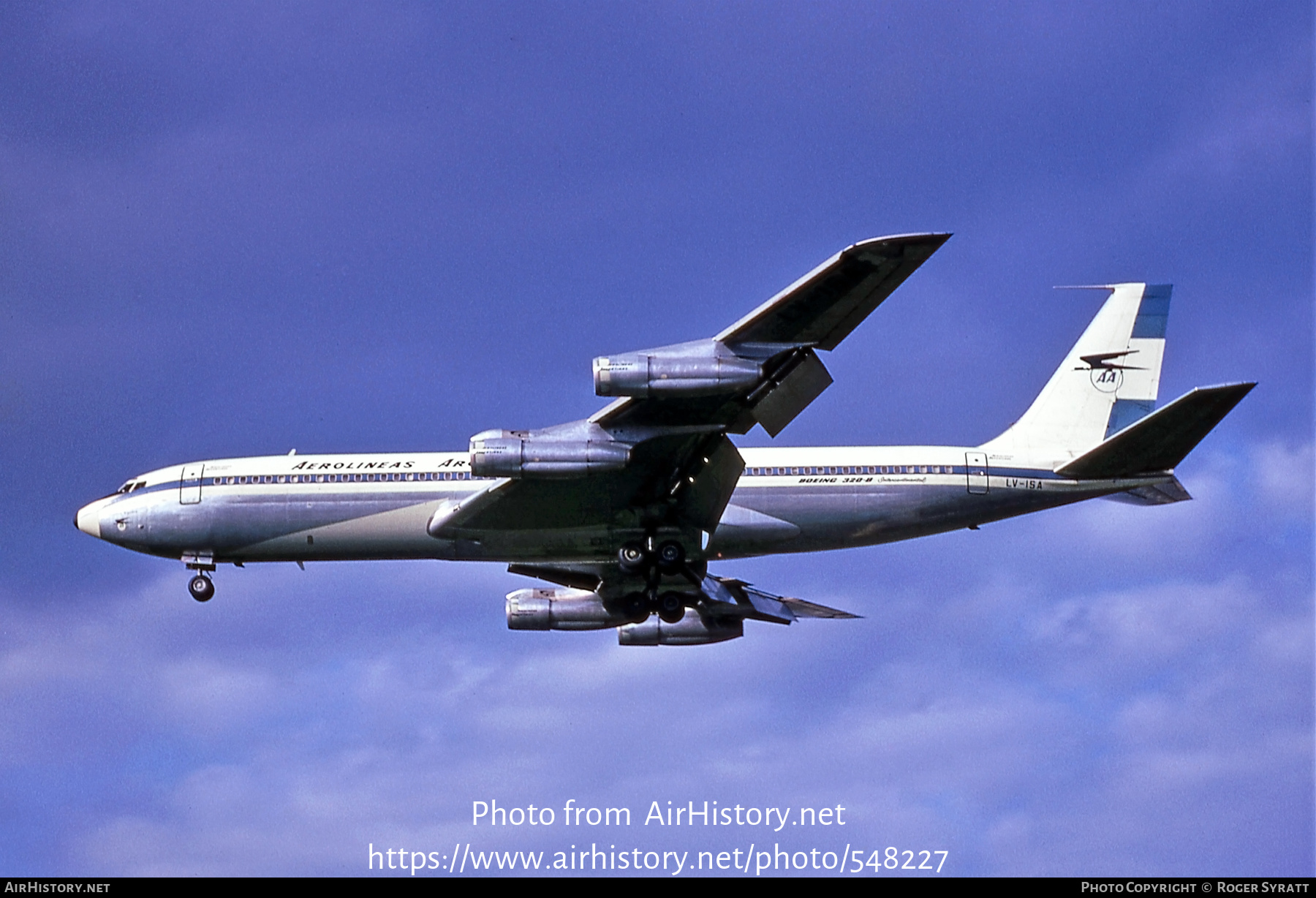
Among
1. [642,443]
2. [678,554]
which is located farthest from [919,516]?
[642,443]

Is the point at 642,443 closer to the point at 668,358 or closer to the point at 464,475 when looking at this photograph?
the point at 668,358

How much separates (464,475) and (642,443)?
25.4 ft

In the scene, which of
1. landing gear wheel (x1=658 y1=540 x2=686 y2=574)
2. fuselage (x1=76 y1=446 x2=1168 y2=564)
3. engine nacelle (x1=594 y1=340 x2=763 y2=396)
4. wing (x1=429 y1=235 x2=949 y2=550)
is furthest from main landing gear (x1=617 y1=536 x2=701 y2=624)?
engine nacelle (x1=594 y1=340 x2=763 y2=396)

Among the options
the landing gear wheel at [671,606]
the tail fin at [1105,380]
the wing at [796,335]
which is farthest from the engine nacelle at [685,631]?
the wing at [796,335]

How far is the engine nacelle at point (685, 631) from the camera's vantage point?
45344 millimetres

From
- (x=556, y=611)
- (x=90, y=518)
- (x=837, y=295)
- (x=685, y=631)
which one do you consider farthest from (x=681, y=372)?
(x=90, y=518)

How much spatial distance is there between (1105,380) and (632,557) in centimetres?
1611

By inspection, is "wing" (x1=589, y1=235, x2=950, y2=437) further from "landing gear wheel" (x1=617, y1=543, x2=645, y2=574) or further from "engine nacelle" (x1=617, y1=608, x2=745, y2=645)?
"engine nacelle" (x1=617, y1=608, x2=745, y2=645)

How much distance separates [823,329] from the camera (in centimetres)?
3127

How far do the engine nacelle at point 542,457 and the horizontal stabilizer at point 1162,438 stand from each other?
42.4ft

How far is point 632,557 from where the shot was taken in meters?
38.4

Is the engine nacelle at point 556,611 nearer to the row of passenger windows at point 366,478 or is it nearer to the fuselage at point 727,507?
the fuselage at point 727,507
